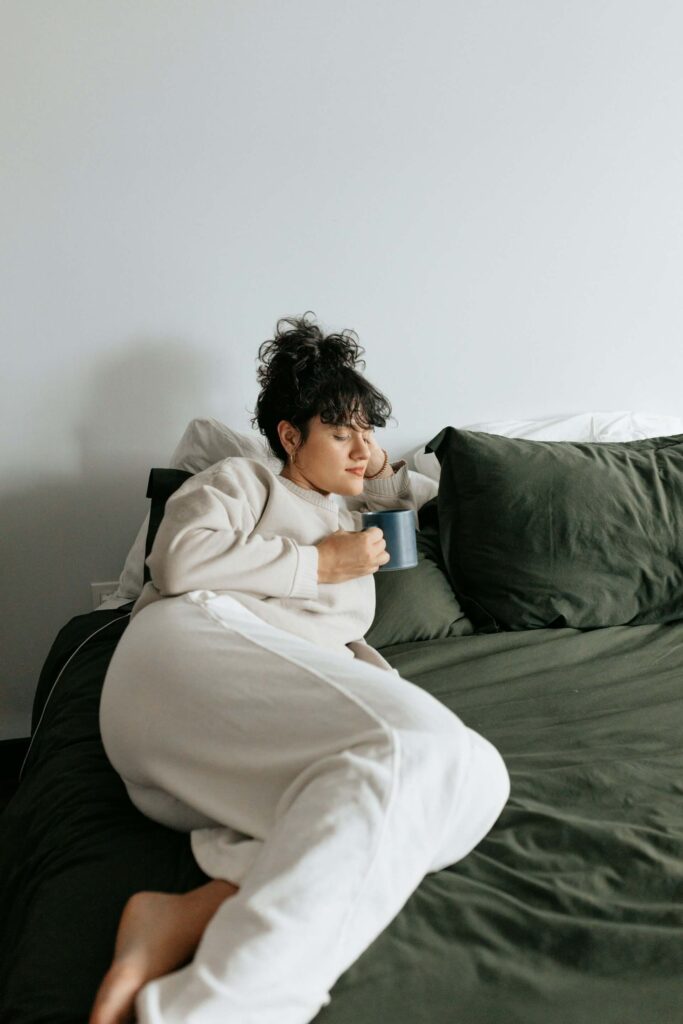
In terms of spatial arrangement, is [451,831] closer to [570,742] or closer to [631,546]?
[570,742]

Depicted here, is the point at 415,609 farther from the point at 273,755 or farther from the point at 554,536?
the point at 273,755

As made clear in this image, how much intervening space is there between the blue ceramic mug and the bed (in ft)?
0.70

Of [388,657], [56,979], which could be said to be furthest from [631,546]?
[56,979]

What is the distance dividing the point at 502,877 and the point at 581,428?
A: 1.44 m

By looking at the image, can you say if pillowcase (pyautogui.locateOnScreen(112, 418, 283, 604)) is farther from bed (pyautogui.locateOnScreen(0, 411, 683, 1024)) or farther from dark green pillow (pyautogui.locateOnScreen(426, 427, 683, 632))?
dark green pillow (pyautogui.locateOnScreen(426, 427, 683, 632))

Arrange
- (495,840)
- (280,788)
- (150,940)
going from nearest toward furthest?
(150,940) < (280,788) < (495,840)

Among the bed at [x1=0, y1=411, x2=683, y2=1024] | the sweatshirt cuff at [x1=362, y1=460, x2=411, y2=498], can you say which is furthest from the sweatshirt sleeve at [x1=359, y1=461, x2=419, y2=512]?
the bed at [x1=0, y1=411, x2=683, y2=1024]

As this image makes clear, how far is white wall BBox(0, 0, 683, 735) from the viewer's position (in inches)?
76.5

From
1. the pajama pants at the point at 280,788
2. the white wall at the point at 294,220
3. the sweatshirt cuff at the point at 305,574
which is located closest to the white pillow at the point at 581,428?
the white wall at the point at 294,220

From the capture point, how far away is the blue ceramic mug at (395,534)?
1502 mm

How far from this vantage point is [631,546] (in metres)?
1.85

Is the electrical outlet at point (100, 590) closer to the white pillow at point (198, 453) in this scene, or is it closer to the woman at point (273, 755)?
the white pillow at point (198, 453)

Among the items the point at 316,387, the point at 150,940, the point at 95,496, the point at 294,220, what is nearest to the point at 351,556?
the point at 316,387

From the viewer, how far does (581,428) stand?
7.42 ft
